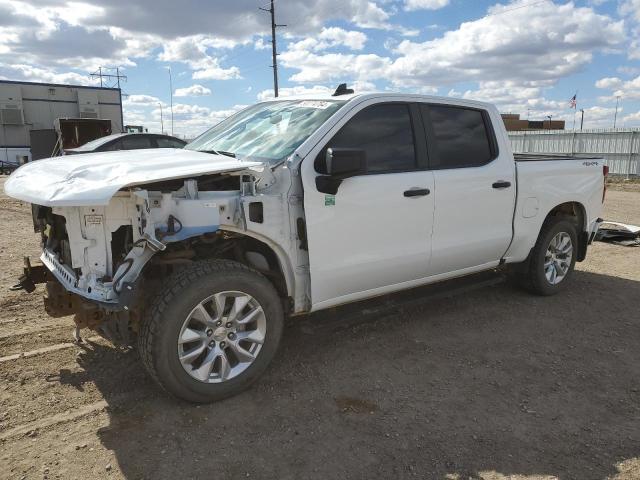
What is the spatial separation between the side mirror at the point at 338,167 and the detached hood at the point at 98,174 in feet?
1.58

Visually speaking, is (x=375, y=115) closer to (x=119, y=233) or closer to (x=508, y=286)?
(x=119, y=233)

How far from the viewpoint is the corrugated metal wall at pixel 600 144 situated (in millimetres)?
21719

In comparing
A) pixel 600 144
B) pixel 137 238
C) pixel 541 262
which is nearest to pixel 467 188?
pixel 541 262

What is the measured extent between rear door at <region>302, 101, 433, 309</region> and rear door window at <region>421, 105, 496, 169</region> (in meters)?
0.14

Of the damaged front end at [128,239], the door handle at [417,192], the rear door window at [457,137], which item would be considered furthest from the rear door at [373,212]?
the damaged front end at [128,239]

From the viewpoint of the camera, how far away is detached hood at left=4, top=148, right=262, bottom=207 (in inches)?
112

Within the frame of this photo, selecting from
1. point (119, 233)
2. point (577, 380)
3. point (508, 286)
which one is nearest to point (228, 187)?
point (119, 233)

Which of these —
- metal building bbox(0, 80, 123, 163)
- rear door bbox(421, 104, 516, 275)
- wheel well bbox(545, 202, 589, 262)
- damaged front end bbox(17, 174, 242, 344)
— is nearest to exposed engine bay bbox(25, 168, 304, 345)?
damaged front end bbox(17, 174, 242, 344)

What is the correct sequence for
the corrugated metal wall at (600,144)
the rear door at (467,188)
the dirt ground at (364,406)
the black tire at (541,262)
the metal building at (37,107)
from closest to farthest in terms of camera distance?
the dirt ground at (364,406) < the rear door at (467,188) < the black tire at (541,262) < the corrugated metal wall at (600,144) < the metal building at (37,107)

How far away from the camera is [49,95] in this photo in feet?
92.8

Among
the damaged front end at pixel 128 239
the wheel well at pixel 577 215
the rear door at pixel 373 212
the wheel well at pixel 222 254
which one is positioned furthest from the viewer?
the wheel well at pixel 577 215

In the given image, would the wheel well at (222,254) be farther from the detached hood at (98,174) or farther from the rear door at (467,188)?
the rear door at (467,188)

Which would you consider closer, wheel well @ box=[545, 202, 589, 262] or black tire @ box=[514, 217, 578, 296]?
black tire @ box=[514, 217, 578, 296]

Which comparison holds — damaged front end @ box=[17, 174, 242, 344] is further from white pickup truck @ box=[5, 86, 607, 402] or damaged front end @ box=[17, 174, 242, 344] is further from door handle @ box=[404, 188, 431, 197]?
door handle @ box=[404, 188, 431, 197]
